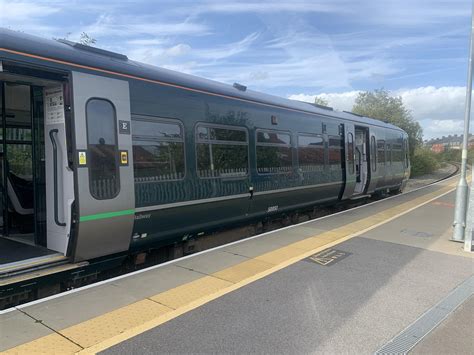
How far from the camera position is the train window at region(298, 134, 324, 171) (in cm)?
1023

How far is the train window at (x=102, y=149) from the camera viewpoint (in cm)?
516

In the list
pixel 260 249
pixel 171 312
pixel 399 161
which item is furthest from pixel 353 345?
pixel 399 161

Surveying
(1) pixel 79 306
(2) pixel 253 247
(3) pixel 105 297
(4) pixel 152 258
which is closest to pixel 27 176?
(4) pixel 152 258

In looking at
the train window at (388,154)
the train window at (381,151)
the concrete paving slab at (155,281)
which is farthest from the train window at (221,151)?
the train window at (388,154)

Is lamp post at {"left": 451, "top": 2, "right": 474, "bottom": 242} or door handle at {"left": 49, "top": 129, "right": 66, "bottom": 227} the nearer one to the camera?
door handle at {"left": 49, "top": 129, "right": 66, "bottom": 227}

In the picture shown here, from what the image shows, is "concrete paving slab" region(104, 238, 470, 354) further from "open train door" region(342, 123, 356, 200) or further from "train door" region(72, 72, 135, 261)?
"open train door" region(342, 123, 356, 200)

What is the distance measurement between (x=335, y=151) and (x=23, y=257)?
8.85m

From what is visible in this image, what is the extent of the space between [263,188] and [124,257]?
3533mm

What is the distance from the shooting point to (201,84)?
286 inches

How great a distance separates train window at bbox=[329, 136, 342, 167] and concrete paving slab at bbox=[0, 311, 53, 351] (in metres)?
9.10

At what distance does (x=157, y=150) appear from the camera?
6121 millimetres

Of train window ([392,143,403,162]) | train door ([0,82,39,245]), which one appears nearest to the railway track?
train door ([0,82,39,245])

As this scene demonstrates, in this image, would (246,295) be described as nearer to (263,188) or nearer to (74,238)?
(74,238)

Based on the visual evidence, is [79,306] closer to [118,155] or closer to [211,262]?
[118,155]
